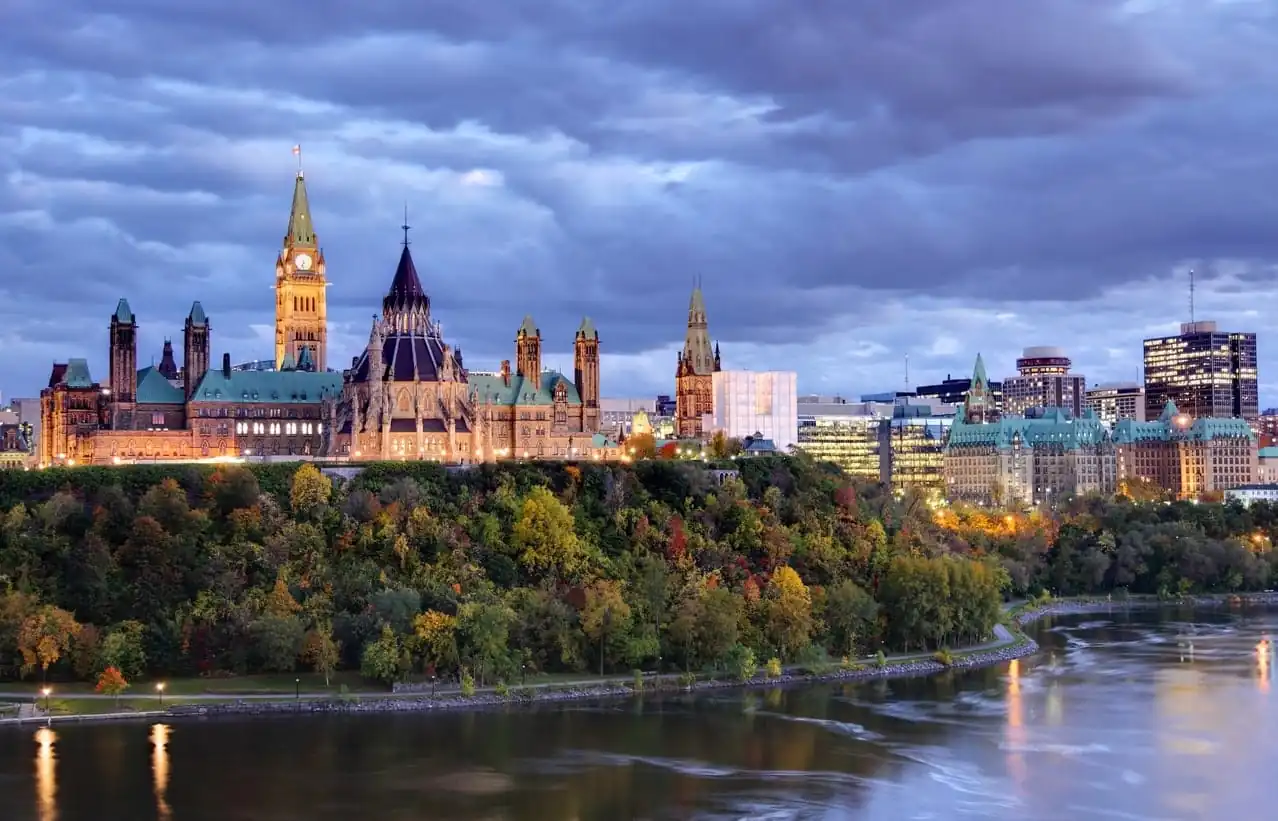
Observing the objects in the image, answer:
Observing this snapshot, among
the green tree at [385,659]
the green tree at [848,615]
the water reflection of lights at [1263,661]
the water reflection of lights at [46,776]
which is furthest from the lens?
the green tree at [848,615]

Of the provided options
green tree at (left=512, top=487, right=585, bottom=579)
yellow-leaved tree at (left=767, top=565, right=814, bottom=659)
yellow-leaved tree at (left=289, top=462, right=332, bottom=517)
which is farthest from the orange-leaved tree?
yellow-leaved tree at (left=767, top=565, right=814, bottom=659)

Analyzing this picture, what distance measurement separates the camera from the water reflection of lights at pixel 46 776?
75312mm

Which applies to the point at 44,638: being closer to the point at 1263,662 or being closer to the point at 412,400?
the point at 412,400

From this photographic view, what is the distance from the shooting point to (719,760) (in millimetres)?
86625

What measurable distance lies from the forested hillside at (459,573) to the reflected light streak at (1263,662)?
18762 mm

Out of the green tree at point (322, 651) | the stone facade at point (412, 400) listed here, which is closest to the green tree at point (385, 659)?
the green tree at point (322, 651)

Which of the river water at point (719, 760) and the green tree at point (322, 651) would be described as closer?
the river water at point (719, 760)

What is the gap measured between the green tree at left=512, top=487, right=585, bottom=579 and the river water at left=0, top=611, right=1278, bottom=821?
16135 mm

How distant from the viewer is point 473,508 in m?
123

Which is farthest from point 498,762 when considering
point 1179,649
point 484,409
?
point 484,409

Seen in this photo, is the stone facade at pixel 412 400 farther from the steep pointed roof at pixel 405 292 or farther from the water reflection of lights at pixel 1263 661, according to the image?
the water reflection of lights at pixel 1263 661

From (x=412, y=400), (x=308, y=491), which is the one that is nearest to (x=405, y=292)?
(x=412, y=400)

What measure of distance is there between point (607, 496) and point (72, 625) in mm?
41124

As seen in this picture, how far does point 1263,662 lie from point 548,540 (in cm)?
4967
